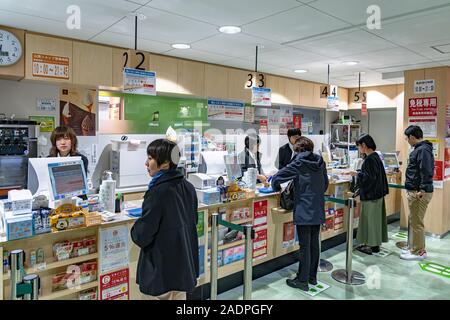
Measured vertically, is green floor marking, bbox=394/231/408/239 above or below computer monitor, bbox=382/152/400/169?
below

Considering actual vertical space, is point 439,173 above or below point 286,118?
below

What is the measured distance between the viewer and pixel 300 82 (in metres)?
6.69

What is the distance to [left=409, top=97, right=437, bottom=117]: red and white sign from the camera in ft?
17.3

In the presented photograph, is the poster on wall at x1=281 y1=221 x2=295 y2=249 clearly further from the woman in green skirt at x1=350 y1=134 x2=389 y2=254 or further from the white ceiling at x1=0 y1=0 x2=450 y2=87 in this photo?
the white ceiling at x1=0 y1=0 x2=450 y2=87

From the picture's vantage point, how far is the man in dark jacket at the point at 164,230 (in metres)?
2.01

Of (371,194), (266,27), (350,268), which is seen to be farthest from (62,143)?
(371,194)

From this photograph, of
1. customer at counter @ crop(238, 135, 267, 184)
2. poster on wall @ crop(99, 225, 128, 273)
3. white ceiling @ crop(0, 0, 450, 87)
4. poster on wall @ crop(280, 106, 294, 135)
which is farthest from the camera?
poster on wall @ crop(280, 106, 294, 135)

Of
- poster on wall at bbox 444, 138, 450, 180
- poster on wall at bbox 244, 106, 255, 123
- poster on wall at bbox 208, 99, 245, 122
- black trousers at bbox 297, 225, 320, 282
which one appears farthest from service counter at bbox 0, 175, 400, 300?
poster on wall at bbox 244, 106, 255, 123

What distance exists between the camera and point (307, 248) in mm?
3416

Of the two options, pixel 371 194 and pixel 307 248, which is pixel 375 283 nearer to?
pixel 307 248

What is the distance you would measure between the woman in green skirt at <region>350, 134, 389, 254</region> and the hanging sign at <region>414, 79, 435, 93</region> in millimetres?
1822

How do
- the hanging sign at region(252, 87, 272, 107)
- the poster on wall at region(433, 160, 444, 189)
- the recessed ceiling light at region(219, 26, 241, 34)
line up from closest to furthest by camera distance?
the recessed ceiling light at region(219, 26, 241, 34) → the hanging sign at region(252, 87, 272, 107) → the poster on wall at region(433, 160, 444, 189)

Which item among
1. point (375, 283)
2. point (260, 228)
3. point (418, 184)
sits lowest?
point (375, 283)

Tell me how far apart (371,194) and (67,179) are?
359 centimetres
